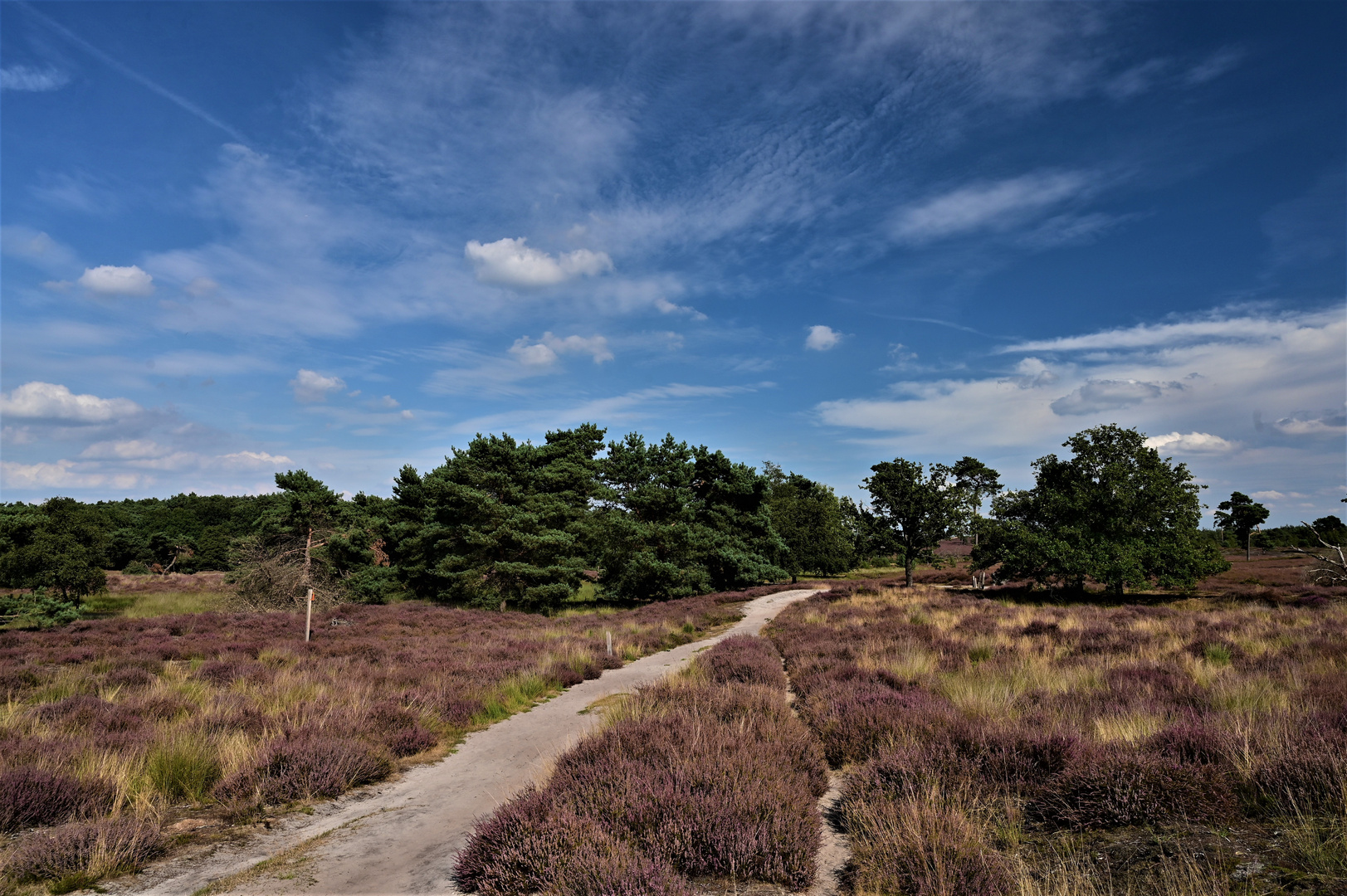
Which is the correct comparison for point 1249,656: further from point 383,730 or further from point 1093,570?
point 1093,570

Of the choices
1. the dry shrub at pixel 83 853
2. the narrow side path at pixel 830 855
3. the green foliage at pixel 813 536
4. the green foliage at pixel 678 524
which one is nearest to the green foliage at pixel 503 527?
the green foliage at pixel 678 524

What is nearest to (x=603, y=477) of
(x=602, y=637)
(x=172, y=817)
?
(x=602, y=637)

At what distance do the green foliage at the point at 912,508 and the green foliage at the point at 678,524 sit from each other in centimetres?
725

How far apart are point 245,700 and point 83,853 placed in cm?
596

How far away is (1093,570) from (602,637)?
2408 cm

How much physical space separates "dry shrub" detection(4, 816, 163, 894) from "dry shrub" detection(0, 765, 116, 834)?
53 centimetres

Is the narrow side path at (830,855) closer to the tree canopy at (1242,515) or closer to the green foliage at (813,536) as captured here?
the green foliage at (813,536)

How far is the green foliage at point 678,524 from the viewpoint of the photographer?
118 ft

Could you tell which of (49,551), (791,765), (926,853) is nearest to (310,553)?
(49,551)

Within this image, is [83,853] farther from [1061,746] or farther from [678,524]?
[678,524]

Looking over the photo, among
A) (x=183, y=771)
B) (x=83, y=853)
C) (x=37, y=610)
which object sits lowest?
(x=183, y=771)

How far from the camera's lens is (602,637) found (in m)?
20.2

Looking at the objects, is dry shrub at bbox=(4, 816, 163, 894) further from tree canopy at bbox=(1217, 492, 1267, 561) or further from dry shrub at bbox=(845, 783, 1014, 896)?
tree canopy at bbox=(1217, 492, 1267, 561)

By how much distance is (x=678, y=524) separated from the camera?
118 feet
